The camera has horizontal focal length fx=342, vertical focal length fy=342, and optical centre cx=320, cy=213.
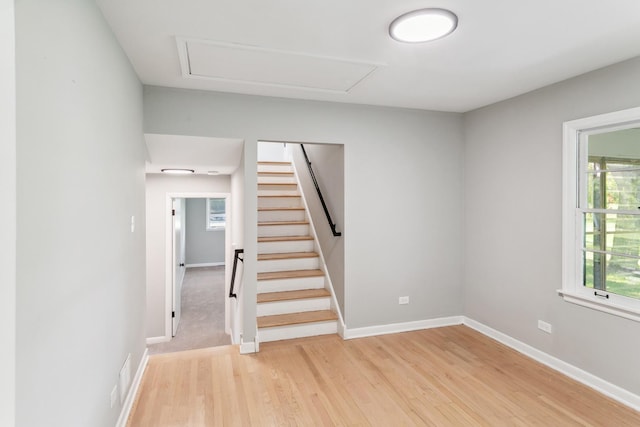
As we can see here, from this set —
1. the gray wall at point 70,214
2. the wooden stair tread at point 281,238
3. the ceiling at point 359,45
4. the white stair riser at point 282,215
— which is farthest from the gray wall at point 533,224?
the gray wall at point 70,214

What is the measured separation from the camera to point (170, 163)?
4125 millimetres

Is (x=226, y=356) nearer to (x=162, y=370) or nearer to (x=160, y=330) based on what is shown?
(x=162, y=370)

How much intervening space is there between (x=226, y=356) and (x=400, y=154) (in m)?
2.74

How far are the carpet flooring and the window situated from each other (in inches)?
58.9

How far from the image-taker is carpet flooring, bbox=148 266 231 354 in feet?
17.4

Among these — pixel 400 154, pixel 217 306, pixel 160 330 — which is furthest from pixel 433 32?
pixel 217 306

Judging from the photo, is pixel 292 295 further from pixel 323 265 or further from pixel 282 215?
pixel 282 215

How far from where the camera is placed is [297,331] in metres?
3.60

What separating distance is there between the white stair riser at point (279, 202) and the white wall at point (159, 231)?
0.91 meters

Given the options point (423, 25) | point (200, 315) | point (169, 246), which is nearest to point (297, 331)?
point (169, 246)

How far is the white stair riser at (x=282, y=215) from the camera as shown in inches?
189

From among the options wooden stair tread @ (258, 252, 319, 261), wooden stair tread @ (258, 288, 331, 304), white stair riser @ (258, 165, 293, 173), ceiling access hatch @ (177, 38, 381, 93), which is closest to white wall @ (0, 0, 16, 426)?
ceiling access hatch @ (177, 38, 381, 93)

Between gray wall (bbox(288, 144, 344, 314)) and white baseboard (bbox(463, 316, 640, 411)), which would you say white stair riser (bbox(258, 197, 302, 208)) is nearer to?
gray wall (bbox(288, 144, 344, 314))

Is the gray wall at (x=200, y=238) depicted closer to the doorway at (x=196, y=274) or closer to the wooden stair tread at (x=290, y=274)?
the doorway at (x=196, y=274)
